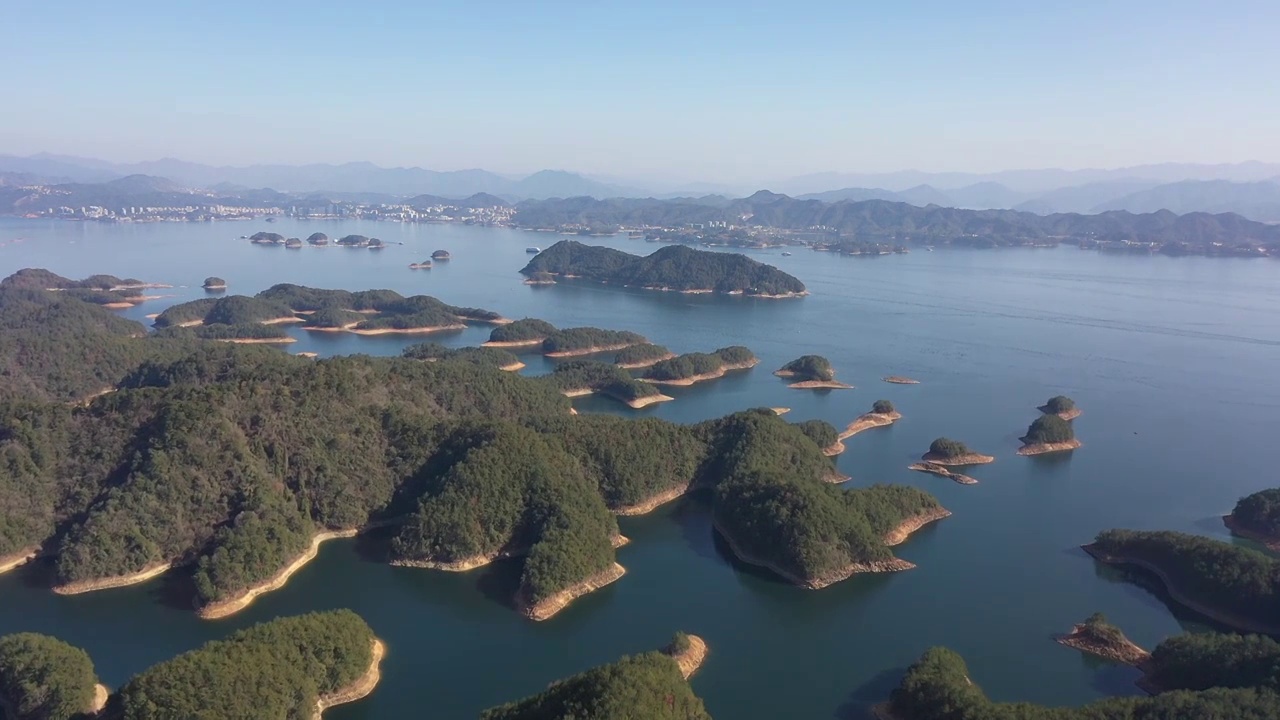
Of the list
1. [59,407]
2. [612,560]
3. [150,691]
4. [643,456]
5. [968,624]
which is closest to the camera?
[150,691]

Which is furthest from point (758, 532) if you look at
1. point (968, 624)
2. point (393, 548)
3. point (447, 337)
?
point (447, 337)

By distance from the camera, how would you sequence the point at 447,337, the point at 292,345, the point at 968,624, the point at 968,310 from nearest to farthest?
the point at 968,624
the point at 292,345
the point at 447,337
the point at 968,310

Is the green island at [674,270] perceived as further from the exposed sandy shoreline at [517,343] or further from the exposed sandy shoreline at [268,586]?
the exposed sandy shoreline at [268,586]

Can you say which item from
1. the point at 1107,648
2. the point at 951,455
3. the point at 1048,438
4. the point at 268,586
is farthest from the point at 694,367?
the point at 1107,648

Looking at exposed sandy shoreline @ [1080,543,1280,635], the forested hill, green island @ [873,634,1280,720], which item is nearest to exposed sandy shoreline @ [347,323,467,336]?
exposed sandy shoreline @ [1080,543,1280,635]

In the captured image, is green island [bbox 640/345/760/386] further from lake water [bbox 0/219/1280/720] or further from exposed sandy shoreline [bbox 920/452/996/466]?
exposed sandy shoreline [bbox 920/452/996/466]

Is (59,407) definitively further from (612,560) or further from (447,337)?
(447,337)
